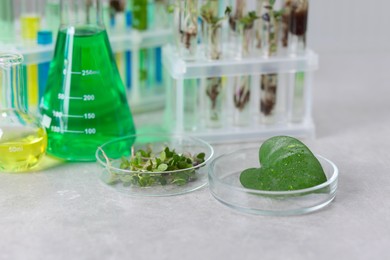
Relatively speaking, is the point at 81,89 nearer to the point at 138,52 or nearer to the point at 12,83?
the point at 12,83

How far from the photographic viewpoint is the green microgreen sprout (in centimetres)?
134

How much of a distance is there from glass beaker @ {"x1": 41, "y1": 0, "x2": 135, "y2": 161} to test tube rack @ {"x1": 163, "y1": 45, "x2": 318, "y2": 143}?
14 cm

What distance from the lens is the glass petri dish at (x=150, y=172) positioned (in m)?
1.34

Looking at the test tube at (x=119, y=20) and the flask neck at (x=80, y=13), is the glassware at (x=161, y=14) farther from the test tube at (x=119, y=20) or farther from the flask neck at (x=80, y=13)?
the flask neck at (x=80, y=13)

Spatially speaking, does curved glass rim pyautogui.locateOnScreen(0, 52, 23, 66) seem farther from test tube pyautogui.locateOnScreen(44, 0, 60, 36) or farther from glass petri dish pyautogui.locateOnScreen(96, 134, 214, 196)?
test tube pyautogui.locateOnScreen(44, 0, 60, 36)

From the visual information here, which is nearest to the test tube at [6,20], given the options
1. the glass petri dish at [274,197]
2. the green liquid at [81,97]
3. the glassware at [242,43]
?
the green liquid at [81,97]

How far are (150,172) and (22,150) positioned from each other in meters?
0.23

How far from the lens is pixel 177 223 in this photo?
122cm

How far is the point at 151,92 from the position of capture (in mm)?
A: 1804

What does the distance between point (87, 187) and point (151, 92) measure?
0.48 metres

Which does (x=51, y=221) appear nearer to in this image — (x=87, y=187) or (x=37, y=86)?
(x=87, y=187)

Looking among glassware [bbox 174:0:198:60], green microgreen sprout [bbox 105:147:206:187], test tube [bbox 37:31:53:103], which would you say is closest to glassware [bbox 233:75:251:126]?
glassware [bbox 174:0:198:60]

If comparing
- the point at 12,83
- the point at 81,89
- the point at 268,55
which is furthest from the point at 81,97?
the point at 268,55

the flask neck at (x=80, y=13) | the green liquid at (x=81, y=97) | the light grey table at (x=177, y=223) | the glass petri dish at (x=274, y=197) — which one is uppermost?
the flask neck at (x=80, y=13)
